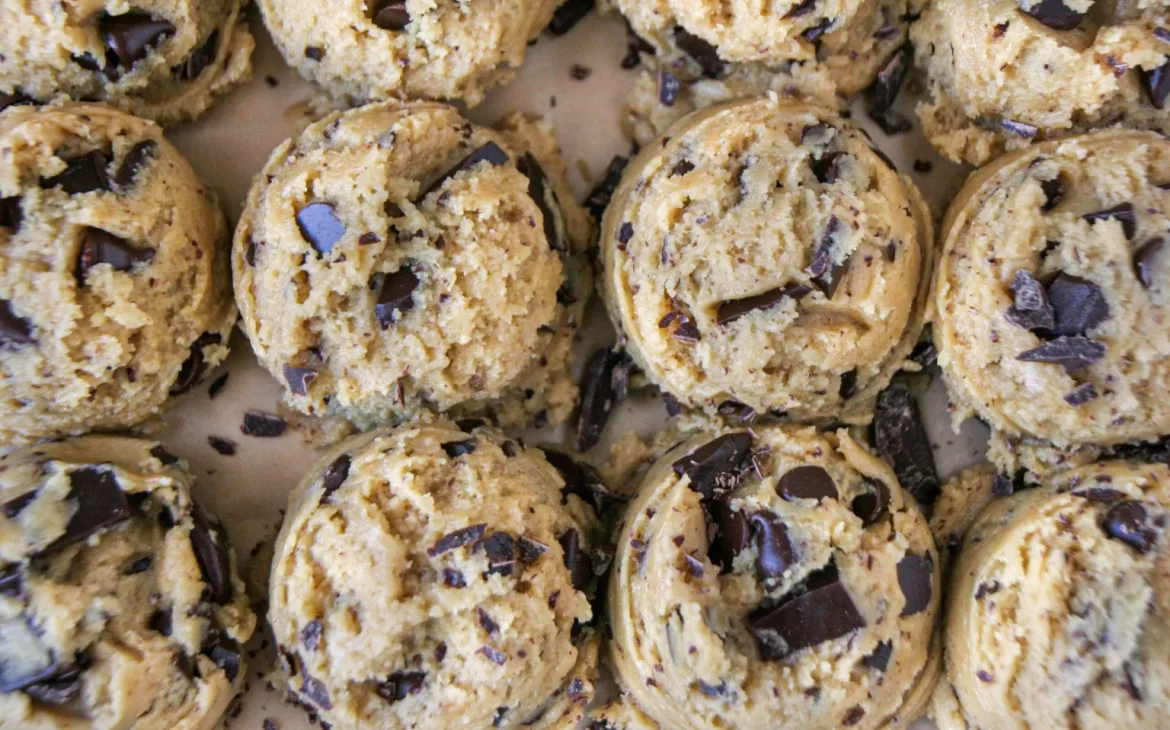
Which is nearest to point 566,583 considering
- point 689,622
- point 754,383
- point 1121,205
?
point 689,622

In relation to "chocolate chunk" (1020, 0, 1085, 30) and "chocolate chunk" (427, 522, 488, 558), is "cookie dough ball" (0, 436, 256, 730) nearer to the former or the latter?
"chocolate chunk" (427, 522, 488, 558)

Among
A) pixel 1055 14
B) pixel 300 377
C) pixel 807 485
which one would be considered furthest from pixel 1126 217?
pixel 300 377

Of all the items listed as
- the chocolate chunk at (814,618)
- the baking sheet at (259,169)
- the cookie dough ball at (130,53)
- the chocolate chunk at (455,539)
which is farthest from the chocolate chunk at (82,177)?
the chocolate chunk at (814,618)

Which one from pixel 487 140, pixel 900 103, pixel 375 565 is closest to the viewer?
pixel 375 565

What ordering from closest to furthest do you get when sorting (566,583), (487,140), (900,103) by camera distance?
(566,583), (487,140), (900,103)

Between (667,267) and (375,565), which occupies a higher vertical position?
(667,267)

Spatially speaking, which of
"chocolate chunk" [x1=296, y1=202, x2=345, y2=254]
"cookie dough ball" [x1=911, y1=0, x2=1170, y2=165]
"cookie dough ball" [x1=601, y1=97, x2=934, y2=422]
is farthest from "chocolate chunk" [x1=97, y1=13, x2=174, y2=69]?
"cookie dough ball" [x1=911, y1=0, x2=1170, y2=165]

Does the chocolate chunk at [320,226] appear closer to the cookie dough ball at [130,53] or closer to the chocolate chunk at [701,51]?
the cookie dough ball at [130,53]

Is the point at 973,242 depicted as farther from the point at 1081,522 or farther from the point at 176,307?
the point at 176,307
